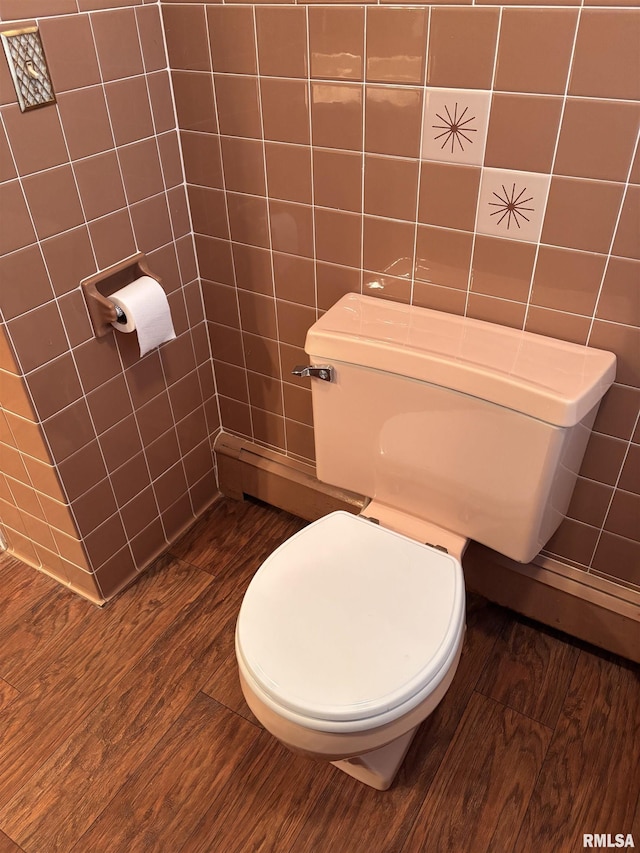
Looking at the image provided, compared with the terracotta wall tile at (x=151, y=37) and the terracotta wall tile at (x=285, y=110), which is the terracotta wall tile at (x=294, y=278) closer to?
the terracotta wall tile at (x=285, y=110)

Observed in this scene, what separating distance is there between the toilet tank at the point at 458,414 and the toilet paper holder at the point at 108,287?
0.43 metres

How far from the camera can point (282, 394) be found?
66.2 inches

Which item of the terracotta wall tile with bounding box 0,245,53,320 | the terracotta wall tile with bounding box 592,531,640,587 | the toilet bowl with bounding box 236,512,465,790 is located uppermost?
the terracotta wall tile with bounding box 0,245,53,320

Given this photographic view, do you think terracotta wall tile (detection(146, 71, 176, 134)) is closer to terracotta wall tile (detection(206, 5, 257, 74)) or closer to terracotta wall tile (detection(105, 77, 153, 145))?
terracotta wall tile (detection(105, 77, 153, 145))

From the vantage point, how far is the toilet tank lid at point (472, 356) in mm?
1080

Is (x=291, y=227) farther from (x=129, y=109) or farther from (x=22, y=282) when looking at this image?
(x=22, y=282)

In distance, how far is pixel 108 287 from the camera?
141 centimetres

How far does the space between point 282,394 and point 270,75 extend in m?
0.73

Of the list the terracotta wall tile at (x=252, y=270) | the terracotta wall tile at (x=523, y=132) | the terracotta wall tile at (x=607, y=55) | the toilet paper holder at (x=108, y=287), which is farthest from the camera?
the terracotta wall tile at (x=252, y=270)

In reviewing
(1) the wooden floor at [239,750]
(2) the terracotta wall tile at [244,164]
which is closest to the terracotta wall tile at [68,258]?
(2) the terracotta wall tile at [244,164]

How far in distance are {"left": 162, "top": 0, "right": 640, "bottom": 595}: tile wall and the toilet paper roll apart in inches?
8.7

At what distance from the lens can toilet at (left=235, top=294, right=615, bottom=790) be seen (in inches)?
40.4

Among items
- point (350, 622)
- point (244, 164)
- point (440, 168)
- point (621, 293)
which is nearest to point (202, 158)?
point (244, 164)

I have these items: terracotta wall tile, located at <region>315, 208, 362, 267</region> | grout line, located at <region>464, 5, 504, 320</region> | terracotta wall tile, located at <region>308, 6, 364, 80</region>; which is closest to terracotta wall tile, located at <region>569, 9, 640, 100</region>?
grout line, located at <region>464, 5, 504, 320</region>
